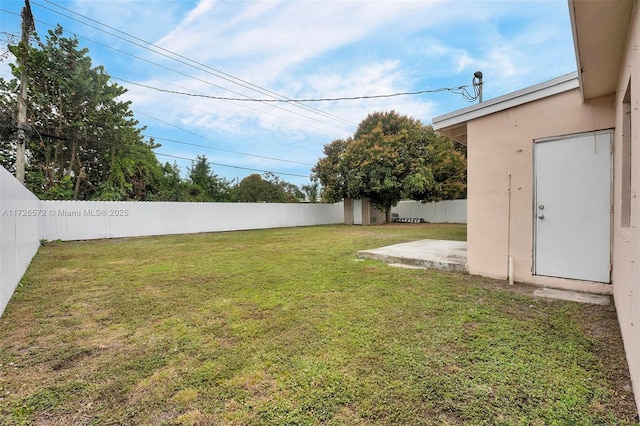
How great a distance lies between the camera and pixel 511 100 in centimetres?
390

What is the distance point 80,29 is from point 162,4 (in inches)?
199

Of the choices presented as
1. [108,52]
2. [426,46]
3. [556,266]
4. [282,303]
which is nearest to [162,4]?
[108,52]

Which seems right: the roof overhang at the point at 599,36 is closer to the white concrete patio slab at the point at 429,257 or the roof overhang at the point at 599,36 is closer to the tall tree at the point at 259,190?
the white concrete patio slab at the point at 429,257

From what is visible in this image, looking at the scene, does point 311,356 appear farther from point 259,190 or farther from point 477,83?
point 259,190

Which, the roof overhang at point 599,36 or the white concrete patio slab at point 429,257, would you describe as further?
the white concrete patio slab at point 429,257

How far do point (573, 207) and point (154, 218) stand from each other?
1312 centimetres

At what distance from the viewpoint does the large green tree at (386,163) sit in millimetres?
14648

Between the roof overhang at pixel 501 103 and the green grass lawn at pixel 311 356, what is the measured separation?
2460mm

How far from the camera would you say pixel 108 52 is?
11.6 meters

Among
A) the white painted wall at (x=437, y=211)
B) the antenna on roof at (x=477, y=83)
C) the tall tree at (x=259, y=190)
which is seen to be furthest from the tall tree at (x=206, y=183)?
the antenna on roof at (x=477, y=83)

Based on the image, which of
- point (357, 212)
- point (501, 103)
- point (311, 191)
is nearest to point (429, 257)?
point (501, 103)

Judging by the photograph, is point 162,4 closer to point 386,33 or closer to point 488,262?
point 386,33

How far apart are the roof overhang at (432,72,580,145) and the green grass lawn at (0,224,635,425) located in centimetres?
246

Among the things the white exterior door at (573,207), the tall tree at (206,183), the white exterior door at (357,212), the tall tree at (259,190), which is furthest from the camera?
the tall tree at (259,190)
